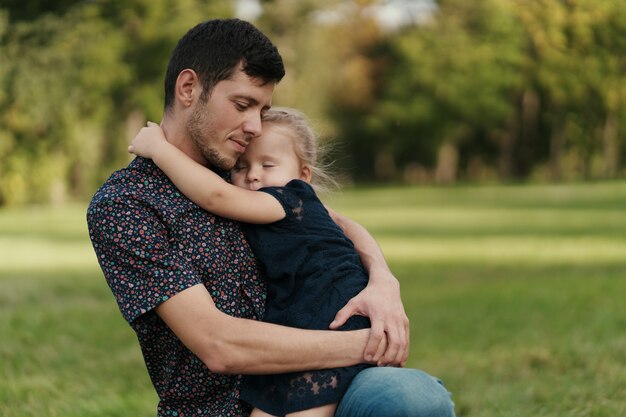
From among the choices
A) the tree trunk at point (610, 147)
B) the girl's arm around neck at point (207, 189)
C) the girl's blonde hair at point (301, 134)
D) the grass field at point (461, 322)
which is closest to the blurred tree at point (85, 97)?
the grass field at point (461, 322)

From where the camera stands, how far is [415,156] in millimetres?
57500

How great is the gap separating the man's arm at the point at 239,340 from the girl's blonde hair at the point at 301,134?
73 cm

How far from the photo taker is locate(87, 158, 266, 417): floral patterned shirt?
2.63m

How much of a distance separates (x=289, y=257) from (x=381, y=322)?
33 centimetres

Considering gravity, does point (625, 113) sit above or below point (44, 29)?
below

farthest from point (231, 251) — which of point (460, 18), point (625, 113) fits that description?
point (460, 18)

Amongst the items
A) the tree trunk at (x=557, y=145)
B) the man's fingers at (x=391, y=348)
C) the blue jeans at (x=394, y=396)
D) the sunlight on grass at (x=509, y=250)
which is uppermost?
the man's fingers at (x=391, y=348)

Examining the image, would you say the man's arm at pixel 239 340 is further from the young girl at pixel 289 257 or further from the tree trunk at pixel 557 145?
the tree trunk at pixel 557 145

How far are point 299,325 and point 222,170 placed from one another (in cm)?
61

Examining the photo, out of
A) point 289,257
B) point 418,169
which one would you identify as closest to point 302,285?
point 289,257

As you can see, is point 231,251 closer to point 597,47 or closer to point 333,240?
point 333,240

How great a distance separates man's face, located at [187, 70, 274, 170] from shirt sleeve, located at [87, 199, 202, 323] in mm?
352

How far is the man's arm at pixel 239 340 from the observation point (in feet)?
8.54

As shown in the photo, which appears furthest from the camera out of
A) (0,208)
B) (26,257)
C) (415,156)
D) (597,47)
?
(415,156)
